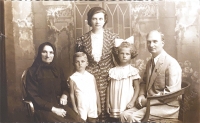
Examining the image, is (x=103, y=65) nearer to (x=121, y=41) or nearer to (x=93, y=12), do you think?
(x=121, y=41)

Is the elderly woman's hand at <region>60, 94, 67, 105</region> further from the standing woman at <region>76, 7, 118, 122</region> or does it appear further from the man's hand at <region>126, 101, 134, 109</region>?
the man's hand at <region>126, 101, 134, 109</region>

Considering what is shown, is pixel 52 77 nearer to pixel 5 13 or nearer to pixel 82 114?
pixel 82 114

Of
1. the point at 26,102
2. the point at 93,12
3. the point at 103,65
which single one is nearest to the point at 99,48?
the point at 103,65

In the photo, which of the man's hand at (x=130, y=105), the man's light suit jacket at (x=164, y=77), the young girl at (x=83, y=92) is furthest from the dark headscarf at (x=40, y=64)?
the man's light suit jacket at (x=164, y=77)

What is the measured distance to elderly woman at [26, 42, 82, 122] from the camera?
326 cm

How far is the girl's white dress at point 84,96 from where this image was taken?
3.27 m

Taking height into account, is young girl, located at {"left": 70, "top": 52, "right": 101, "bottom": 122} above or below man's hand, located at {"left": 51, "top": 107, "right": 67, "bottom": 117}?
above

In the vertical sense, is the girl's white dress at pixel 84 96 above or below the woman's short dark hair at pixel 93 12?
below

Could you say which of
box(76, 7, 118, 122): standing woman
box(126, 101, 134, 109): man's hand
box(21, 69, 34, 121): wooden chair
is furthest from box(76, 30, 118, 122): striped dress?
box(21, 69, 34, 121): wooden chair

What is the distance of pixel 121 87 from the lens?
3281 mm

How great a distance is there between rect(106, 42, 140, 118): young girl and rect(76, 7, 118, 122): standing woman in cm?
8

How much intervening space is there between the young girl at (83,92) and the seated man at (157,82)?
1.07ft

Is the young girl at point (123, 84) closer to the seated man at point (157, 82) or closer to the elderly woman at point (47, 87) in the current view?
→ the seated man at point (157, 82)

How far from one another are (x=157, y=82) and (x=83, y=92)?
2.63 ft
